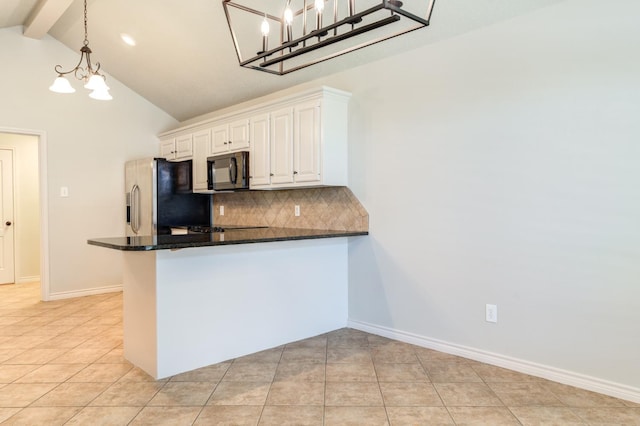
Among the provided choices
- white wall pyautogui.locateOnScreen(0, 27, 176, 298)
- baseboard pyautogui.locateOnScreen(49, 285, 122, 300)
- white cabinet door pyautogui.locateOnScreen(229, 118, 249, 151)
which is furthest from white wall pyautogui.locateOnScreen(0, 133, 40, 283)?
white cabinet door pyautogui.locateOnScreen(229, 118, 249, 151)

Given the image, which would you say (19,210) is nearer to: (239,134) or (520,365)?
(239,134)

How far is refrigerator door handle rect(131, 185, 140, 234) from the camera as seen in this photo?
5121 millimetres

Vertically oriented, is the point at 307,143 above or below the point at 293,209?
above

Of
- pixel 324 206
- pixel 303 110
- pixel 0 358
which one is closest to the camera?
pixel 0 358

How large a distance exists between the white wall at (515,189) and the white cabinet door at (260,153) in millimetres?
895

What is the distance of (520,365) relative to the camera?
277cm

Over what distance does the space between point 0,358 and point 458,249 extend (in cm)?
342

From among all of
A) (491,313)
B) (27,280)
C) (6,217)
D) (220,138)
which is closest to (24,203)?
(6,217)

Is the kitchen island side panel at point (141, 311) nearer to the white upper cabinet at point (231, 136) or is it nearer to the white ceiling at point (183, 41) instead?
the white upper cabinet at point (231, 136)

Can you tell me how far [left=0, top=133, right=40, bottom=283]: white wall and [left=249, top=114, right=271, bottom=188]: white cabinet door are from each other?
4026 mm

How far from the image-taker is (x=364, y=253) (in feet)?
12.1

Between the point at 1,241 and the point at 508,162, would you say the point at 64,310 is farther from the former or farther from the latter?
the point at 508,162

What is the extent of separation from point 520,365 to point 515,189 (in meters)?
1.16

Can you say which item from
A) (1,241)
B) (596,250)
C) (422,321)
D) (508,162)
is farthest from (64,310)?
(596,250)
